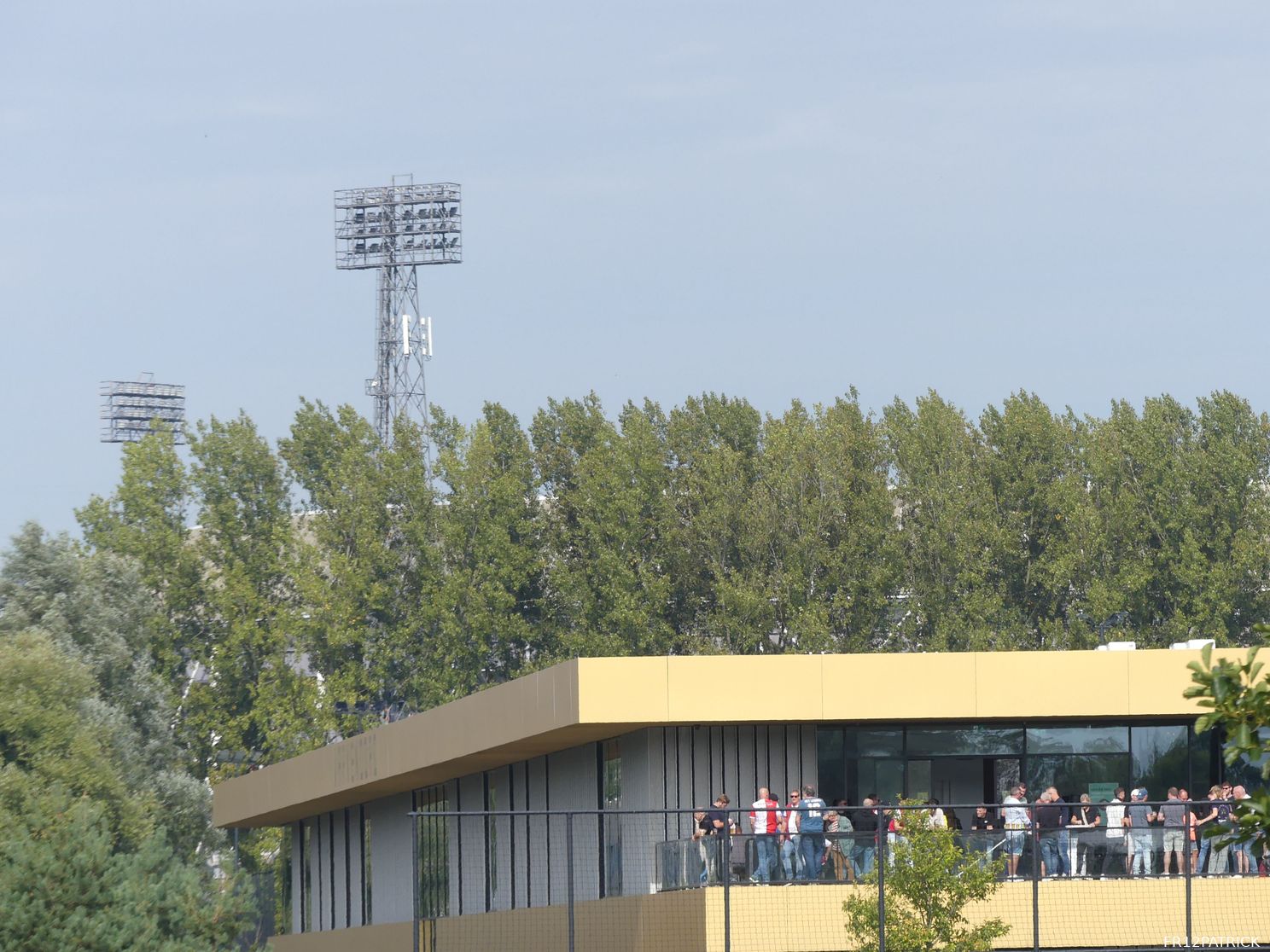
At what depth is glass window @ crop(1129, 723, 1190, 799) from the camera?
29.2m

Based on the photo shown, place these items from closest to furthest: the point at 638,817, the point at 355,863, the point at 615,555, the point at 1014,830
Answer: the point at 1014,830 → the point at 638,817 → the point at 355,863 → the point at 615,555

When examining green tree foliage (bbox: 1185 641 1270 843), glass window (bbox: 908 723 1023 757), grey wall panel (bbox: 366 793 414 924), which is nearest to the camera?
green tree foliage (bbox: 1185 641 1270 843)

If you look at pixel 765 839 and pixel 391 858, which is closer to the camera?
pixel 765 839

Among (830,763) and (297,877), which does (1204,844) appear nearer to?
(830,763)

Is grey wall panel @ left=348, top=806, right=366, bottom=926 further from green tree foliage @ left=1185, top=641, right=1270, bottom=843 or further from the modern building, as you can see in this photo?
green tree foliage @ left=1185, top=641, right=1270, bottom=843

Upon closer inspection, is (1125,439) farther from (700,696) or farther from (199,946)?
(700,696)

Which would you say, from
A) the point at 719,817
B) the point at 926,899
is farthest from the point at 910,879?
the point at 719,817

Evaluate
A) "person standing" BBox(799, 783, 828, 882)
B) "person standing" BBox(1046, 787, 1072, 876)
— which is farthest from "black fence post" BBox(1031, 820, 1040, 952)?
"person standing" BBox(799, 783, 828, 882)

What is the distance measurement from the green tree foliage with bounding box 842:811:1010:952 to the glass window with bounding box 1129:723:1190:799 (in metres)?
7.49

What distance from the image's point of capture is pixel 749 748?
28578 millimetres

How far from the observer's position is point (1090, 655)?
91.7ft

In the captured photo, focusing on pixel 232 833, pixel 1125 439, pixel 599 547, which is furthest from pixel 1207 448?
pixel 232 833

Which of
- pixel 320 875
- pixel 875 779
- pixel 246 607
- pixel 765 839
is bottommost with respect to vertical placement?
pixel 320 875

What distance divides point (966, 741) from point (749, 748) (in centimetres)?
308
